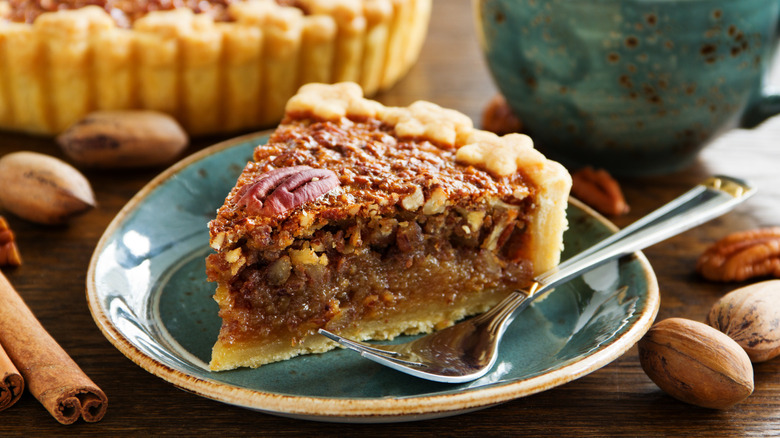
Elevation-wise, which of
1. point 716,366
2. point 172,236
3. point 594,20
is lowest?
point 172,236

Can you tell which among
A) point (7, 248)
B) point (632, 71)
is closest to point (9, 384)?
point (7, 248)

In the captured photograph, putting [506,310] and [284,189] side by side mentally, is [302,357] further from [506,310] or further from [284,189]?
[506,310]

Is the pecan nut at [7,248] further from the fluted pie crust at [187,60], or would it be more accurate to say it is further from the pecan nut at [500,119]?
the pecan nut at [500,119]

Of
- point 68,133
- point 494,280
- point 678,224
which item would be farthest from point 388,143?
point 68,133

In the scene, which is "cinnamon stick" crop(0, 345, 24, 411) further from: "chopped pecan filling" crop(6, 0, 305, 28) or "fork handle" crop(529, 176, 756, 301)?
"chopped pecan filling" crop(6, 0, 305, 28)

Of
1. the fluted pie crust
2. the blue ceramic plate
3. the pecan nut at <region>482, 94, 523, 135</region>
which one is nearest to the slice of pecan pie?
the blue ceramic plate

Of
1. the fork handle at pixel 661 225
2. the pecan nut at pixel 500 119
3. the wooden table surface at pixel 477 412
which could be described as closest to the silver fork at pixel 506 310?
the fork handle at pixel 661 225

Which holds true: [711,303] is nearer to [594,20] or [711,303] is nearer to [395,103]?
[594,20]
